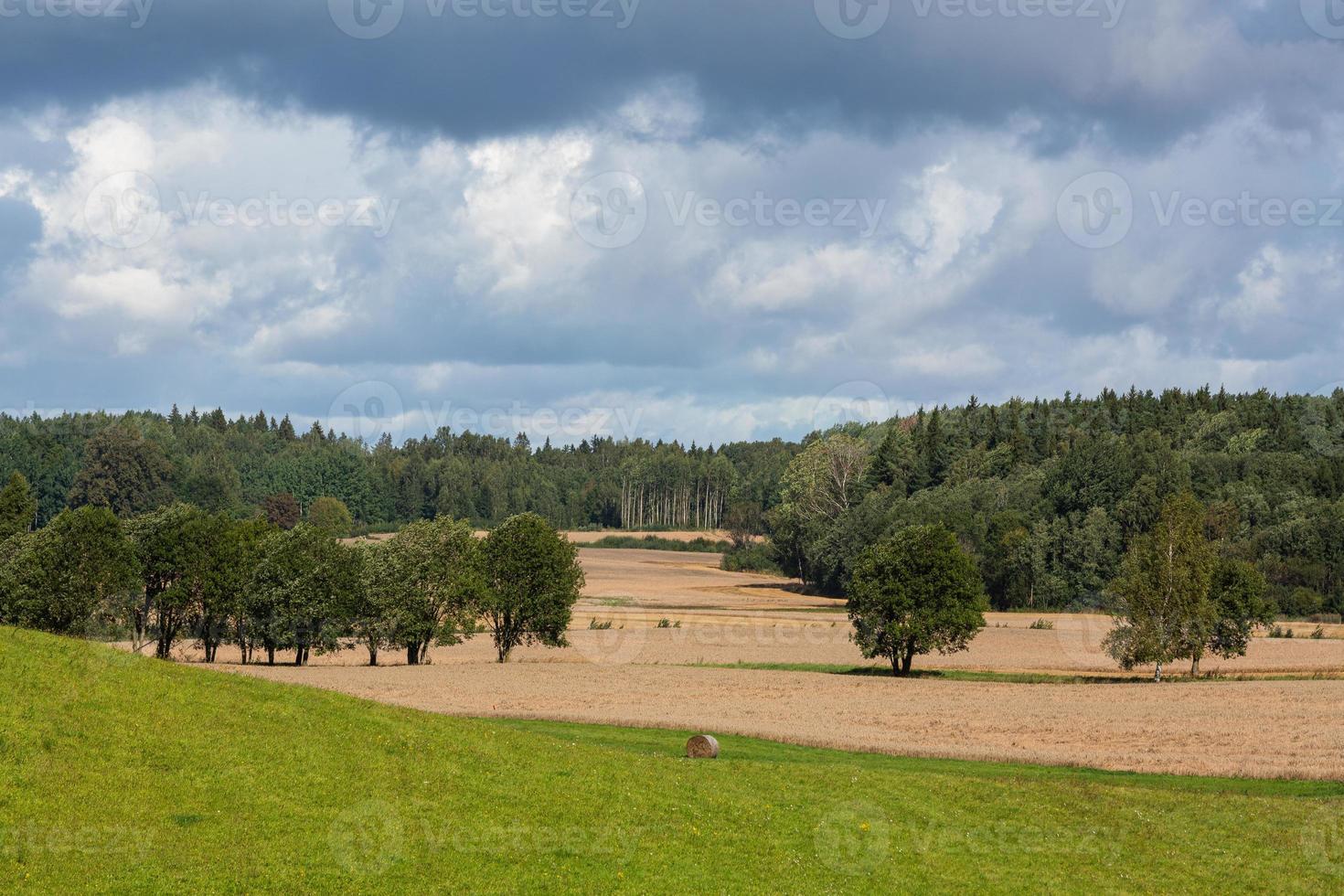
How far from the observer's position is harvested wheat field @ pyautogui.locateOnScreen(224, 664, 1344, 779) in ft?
149

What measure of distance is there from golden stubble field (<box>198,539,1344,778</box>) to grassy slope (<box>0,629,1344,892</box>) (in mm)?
10591

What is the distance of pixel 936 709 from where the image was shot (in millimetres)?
61656

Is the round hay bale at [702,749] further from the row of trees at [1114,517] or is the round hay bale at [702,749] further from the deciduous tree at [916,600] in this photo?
the row of trees at [1114,517]

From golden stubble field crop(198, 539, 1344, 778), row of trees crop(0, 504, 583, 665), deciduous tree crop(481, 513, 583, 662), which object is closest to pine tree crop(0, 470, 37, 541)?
row of trees crop(0, 504, 583, 665)

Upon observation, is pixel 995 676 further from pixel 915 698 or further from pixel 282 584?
pixel 282 584

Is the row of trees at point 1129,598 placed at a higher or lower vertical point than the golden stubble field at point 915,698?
higher

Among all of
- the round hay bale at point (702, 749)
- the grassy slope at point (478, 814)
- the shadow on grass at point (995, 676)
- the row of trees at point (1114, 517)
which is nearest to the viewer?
the grassy slope at point (478, 814)

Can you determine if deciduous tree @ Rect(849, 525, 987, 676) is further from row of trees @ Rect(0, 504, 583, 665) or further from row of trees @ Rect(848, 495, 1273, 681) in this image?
row of trees @ Rect(0, 504, 583, 665)

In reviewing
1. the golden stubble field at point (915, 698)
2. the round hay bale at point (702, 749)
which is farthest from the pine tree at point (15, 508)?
the round hay bale at point (702, 749)

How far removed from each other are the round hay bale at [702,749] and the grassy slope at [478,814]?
2.52 m

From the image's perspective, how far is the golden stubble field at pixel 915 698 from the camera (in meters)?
46.8

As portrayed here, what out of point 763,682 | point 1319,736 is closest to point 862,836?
point 1319,736

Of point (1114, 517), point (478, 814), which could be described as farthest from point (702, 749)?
point (1114, 517)

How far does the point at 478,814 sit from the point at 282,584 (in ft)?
222
